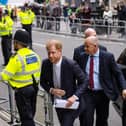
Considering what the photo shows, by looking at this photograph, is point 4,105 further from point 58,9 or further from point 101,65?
point 58,9

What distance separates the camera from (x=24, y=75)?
257 inches

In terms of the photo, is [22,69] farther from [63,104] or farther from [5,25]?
[5,25]

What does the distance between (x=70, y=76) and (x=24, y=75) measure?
831 millimetres

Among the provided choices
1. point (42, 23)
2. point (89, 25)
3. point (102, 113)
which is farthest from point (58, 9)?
point (102, 113)

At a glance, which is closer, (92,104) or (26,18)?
(92,104)

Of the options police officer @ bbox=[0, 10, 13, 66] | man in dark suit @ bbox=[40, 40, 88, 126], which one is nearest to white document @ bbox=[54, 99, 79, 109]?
man in dark suit @ bbox=[40, 40, 88, 126]

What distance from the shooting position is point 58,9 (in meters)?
29.4

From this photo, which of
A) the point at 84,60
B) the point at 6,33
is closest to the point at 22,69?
the point at 84,60

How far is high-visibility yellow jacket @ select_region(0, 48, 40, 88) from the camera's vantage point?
6.41 m

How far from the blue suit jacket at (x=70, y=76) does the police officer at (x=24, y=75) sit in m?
0.47

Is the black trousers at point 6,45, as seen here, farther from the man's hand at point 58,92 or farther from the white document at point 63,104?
the white document at point 63,104

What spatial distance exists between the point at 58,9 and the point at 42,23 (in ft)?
6.58

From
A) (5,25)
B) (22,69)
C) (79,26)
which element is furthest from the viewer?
(79,26)

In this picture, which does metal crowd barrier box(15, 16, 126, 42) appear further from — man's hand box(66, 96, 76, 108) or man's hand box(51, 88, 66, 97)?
man's hand box(66, 96, 76, 108)
